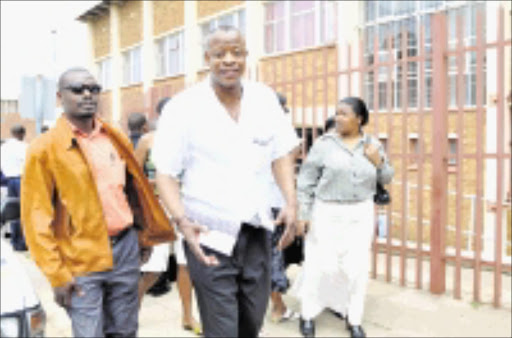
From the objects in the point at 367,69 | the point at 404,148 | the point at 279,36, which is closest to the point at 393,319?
the point at 404,148

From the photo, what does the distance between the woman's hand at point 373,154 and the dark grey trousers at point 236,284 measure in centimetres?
163

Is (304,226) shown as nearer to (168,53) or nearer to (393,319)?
(393,319)

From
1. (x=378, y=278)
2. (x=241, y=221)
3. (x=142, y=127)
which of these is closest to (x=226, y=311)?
(x=241, y=221)

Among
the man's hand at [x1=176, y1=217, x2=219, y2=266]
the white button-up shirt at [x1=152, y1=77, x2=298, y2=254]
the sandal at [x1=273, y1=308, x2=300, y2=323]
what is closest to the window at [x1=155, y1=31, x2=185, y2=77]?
the sandal at [x1=273, y1=308, x2=300, y2=323]

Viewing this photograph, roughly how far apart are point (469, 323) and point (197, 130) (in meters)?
3.16

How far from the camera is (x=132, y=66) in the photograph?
71.0ft

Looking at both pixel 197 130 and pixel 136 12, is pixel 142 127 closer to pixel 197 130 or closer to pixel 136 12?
pixel 197 130

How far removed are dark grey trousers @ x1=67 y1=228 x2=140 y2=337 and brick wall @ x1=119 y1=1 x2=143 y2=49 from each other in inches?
726

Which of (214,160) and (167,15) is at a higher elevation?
(167,15)

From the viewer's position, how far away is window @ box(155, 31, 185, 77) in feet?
59.5

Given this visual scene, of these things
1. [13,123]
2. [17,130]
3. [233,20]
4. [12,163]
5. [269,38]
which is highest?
[233,20]

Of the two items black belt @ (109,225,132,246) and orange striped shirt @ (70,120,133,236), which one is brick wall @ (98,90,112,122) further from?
black belt @ (109,225,132,246)

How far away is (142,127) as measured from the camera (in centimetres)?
535

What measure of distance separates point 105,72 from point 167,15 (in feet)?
23.0
